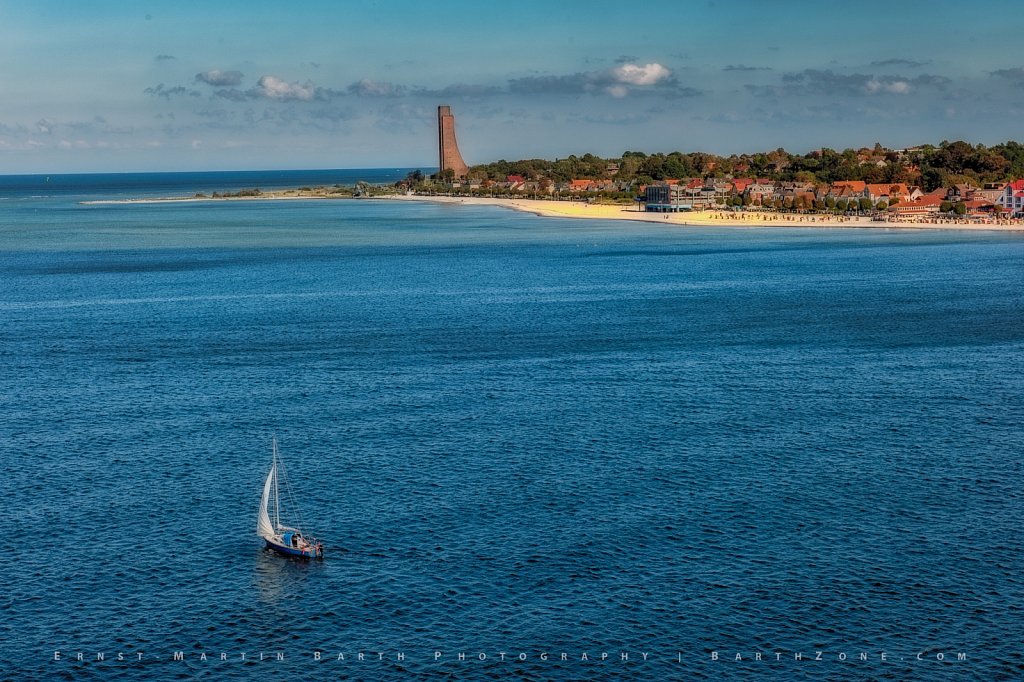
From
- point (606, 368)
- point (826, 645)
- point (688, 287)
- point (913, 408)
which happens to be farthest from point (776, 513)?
point (688, 287)

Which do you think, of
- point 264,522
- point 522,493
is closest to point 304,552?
point 264,522

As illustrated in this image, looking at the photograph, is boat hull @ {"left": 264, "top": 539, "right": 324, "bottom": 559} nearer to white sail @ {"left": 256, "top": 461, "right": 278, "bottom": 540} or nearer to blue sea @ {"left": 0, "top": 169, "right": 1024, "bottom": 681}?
blue sea @ {"left": 0, "top": 169, "right": 1024, "bottom": 681}

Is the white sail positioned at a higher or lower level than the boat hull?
higher

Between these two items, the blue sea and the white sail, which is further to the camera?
the white sail

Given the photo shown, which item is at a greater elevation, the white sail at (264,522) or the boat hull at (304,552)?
the white sail at (264,522)

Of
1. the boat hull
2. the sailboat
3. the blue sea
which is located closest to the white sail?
the sailboat

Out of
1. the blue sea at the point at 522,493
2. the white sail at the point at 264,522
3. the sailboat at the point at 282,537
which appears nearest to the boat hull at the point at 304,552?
the sailboat at the point at 282,537

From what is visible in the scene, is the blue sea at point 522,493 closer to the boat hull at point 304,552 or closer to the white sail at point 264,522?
the boat hull at point 304,552

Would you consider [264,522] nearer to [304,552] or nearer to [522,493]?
[304,552]

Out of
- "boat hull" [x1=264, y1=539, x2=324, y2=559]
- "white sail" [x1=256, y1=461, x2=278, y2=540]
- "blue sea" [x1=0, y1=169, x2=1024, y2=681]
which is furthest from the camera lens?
"white sail" [x1=256, y1=461, x2=278, y2=540]
